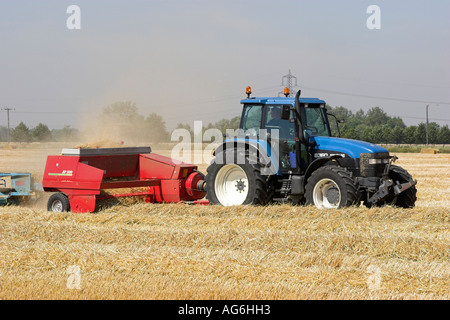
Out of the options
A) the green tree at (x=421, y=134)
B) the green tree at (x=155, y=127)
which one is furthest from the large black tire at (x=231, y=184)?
the green tree at (x=421, y=134)

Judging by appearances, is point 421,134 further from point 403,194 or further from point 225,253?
point 225,253

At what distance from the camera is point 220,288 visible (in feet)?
17.7

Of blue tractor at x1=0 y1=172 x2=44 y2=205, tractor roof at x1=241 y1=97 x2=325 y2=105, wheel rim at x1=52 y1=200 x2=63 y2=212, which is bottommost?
wheel rim at x1=52 y1=200 x2=63 y2=212

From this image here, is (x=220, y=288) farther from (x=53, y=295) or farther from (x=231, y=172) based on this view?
(x=231, y=172)

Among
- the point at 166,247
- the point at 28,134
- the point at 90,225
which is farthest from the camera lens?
the point at 28,134

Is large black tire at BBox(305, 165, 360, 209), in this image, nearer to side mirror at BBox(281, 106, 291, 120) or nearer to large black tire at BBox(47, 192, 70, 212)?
side mirror at BBox(281, 106, 291, 120)

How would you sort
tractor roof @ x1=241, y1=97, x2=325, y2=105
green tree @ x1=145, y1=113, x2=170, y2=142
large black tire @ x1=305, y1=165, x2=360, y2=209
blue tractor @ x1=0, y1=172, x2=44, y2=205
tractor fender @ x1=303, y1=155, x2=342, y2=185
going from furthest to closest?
1. green tree @ x1=145, y1=113, x2=170, y2=142
2. blue tractor @ x1=0, y1=172, x2=44, y2=205
3. tractor roof @ x1=241, y1=97, x2=325, y2=105
4. tractor fender @ x1=303, y1=155, x2=342, y2=185
5. large black tire @ x1=305, y1=165, x2=360, y2=209

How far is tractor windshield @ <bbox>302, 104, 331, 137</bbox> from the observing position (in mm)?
10039

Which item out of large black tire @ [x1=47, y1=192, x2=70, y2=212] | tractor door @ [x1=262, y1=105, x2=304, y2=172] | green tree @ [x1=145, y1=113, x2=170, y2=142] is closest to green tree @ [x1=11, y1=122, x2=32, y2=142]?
green tree @ [x1=145, y1=113, x2=170, y2=142]

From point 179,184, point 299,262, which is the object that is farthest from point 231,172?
point 299,262

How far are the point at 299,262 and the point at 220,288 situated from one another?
1.29 metres

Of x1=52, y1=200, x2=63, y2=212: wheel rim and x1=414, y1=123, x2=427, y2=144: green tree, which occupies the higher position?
x1=414, y1=123, x2=427, y2=144: green tree

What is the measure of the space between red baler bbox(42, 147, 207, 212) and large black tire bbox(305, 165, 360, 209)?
2.17 metres

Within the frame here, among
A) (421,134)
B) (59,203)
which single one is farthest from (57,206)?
(421,134)
